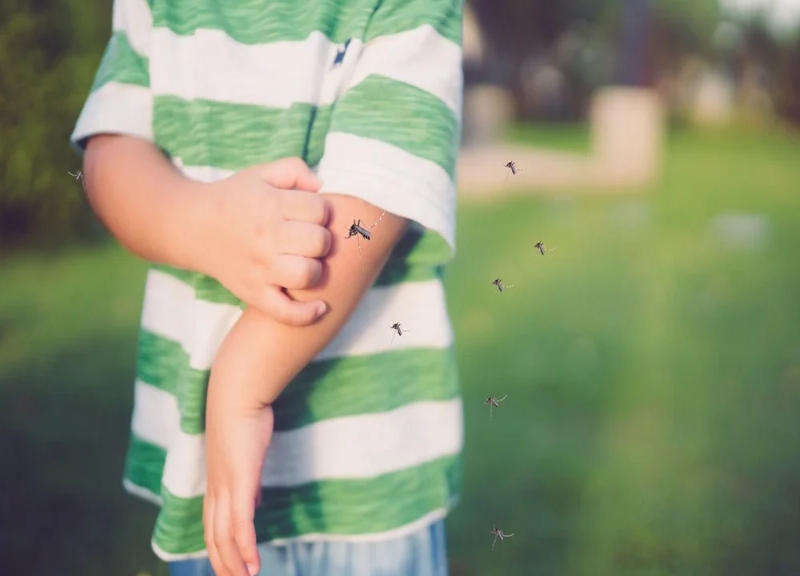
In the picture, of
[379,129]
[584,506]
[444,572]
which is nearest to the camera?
[379,129]

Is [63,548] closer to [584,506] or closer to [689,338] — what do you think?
[584,506]

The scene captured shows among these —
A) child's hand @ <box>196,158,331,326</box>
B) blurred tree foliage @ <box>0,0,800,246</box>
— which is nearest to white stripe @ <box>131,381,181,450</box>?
child's hand @ <box>196,158,331,326</box>

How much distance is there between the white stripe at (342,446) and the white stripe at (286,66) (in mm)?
317

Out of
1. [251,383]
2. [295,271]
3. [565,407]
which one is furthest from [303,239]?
[565,407]

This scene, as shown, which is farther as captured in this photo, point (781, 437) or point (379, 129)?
point (781, 437)

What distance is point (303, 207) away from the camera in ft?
2.26

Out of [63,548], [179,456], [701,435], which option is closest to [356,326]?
[179,456]

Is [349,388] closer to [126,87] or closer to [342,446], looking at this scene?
[342,446]

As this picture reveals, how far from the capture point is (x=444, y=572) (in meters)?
0.99

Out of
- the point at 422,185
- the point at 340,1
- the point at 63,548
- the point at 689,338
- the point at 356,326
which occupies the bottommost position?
the point at 63,548

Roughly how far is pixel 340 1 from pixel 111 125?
0.84ft

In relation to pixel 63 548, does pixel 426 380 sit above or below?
above

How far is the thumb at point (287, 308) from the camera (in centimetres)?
70

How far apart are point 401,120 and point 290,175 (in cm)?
12
